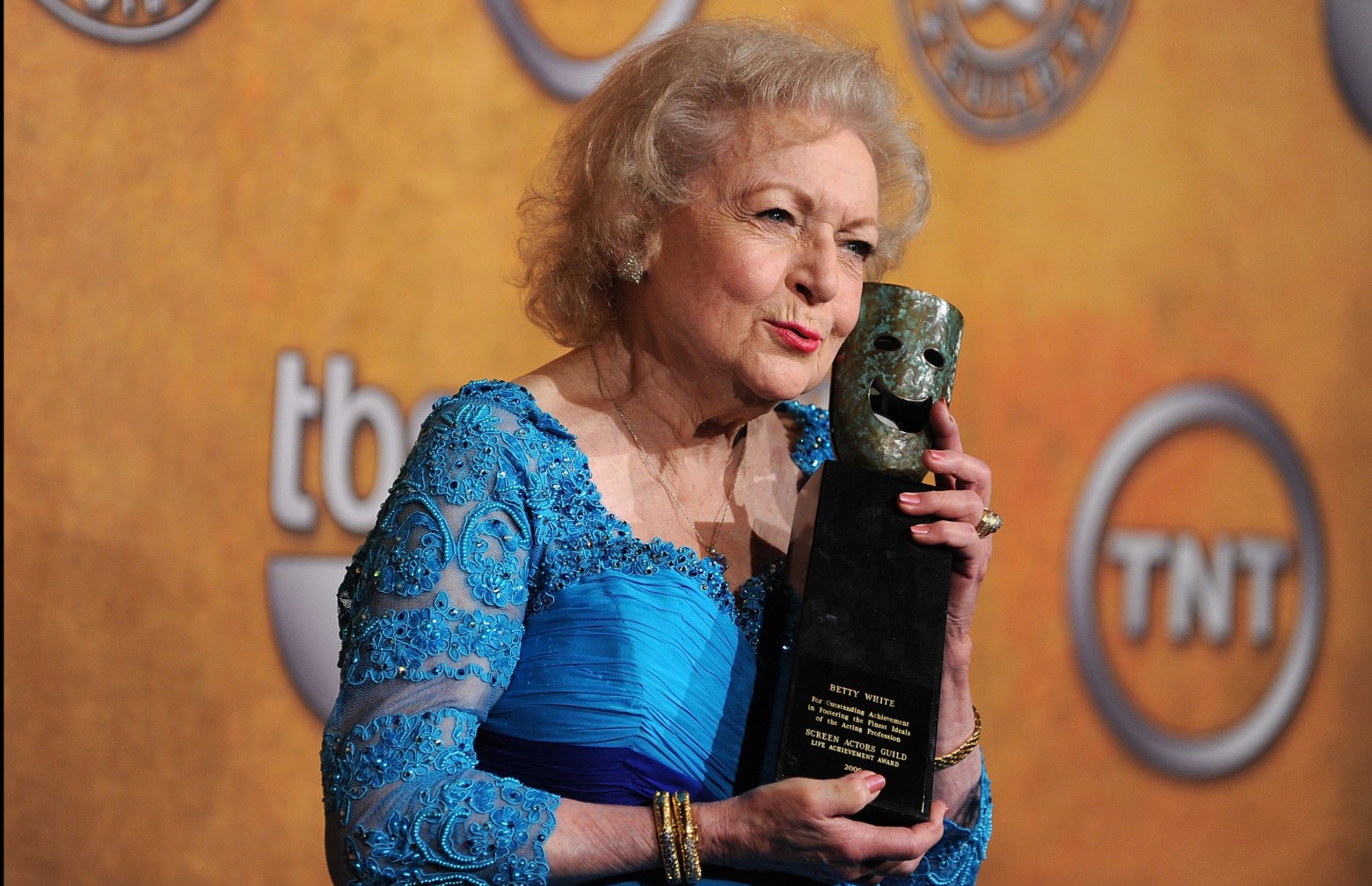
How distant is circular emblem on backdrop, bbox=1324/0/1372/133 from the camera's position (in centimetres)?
382

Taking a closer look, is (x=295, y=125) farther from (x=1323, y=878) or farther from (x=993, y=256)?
(x=1323, y=878)

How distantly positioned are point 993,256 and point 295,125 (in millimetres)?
1786

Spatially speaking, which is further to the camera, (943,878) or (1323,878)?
(1323,878)

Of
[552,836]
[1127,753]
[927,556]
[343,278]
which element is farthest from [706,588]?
[1127,753]

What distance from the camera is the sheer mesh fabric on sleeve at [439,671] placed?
1.29 metres

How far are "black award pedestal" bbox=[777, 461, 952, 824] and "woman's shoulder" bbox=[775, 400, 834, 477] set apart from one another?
0.28 meters

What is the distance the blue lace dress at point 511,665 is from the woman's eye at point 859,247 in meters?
0.43

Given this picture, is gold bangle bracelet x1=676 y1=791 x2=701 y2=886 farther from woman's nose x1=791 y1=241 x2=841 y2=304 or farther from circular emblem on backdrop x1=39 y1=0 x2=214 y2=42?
circular emblem on backdrop x1=39 y1=0 x2=214 y2=42

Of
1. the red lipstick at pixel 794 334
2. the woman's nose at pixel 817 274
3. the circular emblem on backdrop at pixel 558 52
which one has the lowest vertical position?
the red lipstick at pixel 794 334

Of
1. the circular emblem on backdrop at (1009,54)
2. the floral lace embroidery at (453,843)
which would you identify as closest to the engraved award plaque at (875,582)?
the floral lace embroidery at (453,843)

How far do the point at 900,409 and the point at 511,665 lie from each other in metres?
0.61

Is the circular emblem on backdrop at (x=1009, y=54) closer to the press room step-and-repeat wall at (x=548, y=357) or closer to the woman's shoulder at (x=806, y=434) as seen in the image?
the press room step-and-repeat wall at (x=548, y=357)

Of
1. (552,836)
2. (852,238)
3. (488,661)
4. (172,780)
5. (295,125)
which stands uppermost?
(295,125)

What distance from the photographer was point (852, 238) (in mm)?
1633
